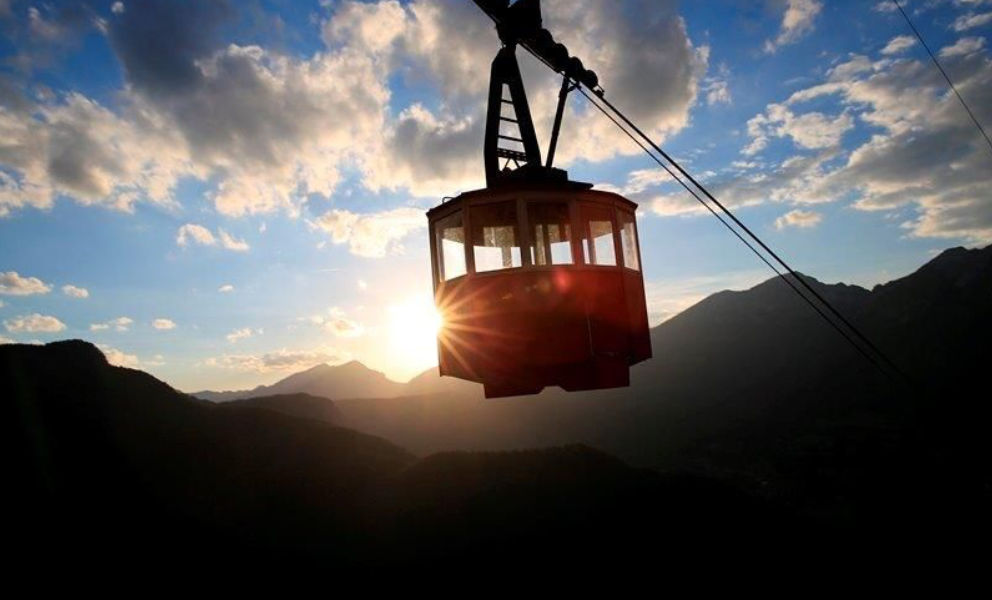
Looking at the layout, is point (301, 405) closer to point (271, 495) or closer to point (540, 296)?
point (271, 495)

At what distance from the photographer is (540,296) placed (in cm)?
702

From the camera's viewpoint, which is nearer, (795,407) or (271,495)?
(271,495)

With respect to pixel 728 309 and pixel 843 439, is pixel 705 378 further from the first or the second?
pixel 843 439

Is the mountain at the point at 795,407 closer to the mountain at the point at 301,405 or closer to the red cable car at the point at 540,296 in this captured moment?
the mountain at the point at 301,405

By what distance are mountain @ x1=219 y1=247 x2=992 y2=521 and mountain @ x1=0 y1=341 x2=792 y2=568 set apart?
135 ft

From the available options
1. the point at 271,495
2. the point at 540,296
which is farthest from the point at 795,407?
the point at 540,296

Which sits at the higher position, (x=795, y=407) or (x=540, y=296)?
(x=540, y=296)

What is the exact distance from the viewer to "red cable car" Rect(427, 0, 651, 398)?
6949mm

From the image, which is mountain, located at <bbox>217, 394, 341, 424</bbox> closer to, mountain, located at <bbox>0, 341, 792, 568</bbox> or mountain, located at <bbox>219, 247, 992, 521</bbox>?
mountain, located at <bbox>219, 247, 992, 521</bbox>

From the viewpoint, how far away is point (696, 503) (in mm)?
61344

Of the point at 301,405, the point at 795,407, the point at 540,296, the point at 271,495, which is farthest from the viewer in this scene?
the point at 795,407

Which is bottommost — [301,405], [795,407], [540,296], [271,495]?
[795,407]

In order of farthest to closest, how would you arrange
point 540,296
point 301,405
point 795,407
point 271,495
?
point 795,407 → point 301,405 → point 271,495 → point 540,296

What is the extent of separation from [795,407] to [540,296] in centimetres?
14401
